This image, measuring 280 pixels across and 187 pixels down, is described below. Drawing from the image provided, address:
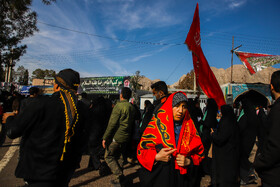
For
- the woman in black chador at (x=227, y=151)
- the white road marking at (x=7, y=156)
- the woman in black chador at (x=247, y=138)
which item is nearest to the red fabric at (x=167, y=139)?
the woman in black chador at (x=227, y=151)

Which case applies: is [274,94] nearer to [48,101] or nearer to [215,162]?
[215,162]

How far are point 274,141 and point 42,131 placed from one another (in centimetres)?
227

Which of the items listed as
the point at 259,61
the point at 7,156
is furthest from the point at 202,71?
the point at 259,61

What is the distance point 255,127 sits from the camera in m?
3.58

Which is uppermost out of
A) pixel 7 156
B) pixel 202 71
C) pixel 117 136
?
pixel 202 71

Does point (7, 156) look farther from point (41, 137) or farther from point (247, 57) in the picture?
point (247, 57)

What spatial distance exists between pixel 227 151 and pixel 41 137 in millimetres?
2929

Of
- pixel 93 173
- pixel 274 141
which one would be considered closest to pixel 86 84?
pixel 93 173

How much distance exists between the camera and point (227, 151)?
3.18 meters

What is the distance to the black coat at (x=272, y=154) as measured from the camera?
1796mm

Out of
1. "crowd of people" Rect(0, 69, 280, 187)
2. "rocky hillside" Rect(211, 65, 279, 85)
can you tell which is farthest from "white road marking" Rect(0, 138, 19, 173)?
"rocky hillside" Rect(211, 65, 279, 85)

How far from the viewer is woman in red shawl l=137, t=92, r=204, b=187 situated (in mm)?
1974

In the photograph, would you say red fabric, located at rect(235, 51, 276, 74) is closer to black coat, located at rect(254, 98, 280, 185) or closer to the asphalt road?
the asphalt road

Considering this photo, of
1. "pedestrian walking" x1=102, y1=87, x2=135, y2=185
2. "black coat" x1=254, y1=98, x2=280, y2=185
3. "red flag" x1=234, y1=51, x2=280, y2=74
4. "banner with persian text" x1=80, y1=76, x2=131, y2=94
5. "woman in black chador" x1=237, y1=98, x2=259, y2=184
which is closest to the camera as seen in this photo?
"black coat" x1=254, y1=98, x2=280, y2=185
